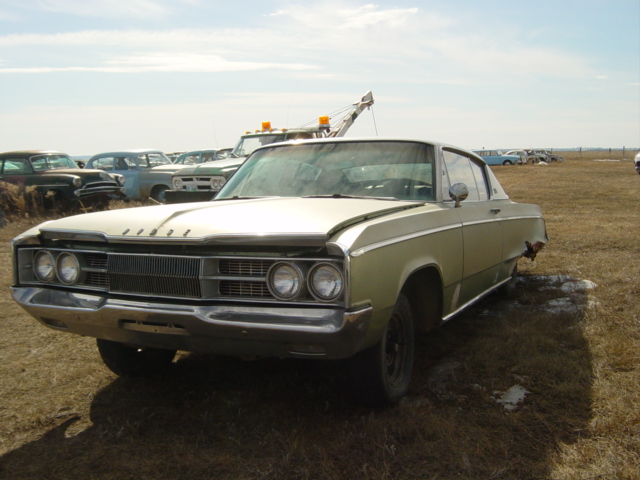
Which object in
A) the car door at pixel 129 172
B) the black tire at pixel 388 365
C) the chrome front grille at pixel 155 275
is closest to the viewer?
the chrome front grille at pixel 155 275

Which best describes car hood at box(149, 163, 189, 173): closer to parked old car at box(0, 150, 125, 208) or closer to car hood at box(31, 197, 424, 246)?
parked old car at box(0, 150, 125, 208)

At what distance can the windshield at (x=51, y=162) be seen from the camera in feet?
45.4

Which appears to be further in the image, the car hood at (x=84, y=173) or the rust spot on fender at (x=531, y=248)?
the car hood at (x=84, y=173)

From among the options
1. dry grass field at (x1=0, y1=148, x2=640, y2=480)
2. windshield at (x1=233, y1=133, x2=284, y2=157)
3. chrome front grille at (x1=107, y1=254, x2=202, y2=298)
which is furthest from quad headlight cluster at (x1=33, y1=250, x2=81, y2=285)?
windshield at (x1=233, y1=133, x2=284, y2=157)

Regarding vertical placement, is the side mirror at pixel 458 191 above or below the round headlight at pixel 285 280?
above

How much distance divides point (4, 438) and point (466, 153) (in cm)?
366

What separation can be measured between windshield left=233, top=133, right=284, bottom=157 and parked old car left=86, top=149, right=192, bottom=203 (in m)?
2.67

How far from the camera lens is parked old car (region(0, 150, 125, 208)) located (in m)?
13.2

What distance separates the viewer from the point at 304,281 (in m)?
2.81

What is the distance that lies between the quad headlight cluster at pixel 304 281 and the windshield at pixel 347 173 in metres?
1.14

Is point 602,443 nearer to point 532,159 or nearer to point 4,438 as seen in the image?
point 4,438

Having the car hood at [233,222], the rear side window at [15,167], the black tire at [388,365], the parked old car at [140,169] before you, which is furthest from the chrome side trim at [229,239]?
the parked old car at [140,169]

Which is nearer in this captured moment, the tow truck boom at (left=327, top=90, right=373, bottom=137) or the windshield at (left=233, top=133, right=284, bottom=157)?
the windshield at (left=233, top=133, right=284, bottom=157)

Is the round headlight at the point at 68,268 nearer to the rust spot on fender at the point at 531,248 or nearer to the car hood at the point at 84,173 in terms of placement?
the rust spot on fender at the point at 531,248
